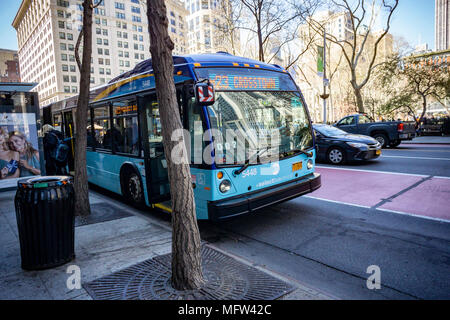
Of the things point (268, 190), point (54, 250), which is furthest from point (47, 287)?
point (268, 190)

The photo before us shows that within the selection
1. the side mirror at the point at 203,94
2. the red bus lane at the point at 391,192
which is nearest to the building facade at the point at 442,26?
the red bus lane at the point at 391,192

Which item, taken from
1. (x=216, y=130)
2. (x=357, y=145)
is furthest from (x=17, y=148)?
(x=357, y=145)

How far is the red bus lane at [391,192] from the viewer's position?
20.1 ft

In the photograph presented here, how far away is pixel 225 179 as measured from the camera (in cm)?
471

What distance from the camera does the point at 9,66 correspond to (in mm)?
97000

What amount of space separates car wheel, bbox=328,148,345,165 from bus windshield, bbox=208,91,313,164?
5857 millimetres

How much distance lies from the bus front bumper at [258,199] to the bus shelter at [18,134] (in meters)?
6.19

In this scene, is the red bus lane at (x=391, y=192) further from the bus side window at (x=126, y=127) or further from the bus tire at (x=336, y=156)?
the bus side window at (x=126, y=127)

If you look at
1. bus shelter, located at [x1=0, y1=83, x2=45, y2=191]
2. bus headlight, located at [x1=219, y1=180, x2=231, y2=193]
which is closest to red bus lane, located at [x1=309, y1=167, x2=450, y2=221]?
bus headlight, located at [x1=219, y1=180, x2=231, y2=193]

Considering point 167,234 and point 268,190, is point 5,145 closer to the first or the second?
point 167,234

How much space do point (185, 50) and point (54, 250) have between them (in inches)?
3946

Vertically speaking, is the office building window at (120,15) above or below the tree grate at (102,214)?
above

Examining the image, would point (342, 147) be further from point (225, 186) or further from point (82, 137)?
point (82, 137)
